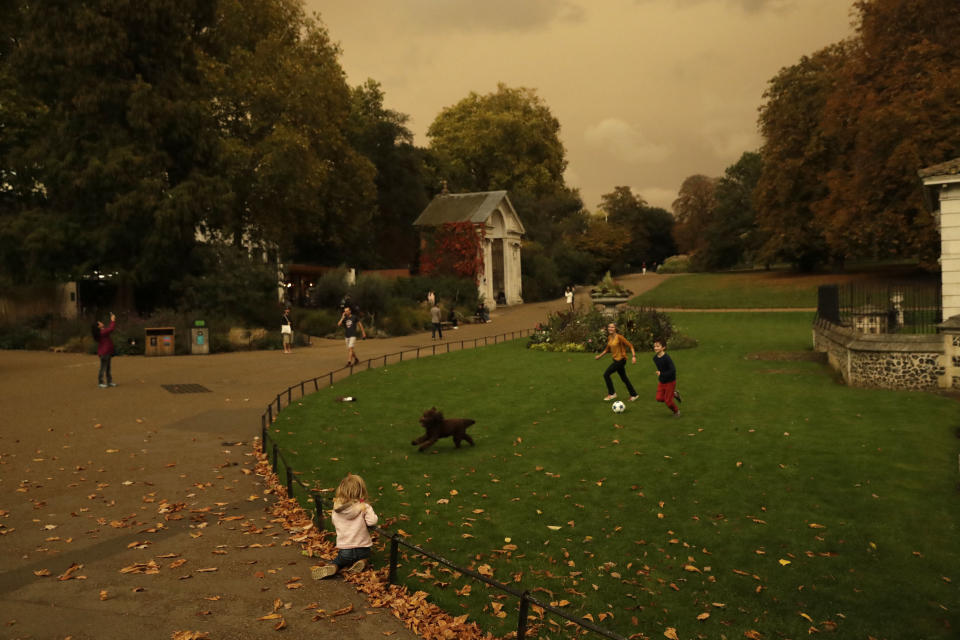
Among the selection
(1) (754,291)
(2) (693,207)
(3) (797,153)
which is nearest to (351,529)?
(1) (754,291)

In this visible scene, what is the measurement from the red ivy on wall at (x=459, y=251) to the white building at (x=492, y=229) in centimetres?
56

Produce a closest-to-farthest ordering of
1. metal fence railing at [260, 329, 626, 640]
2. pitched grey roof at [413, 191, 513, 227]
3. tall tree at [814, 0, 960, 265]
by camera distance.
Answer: metal fence railing at [260, 329, 626, 640]
tall tree at [814, 0, 960, 265]
pitched grey roof at [413, 191, 513, 227]

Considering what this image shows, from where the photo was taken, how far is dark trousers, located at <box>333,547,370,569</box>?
7.70 meters

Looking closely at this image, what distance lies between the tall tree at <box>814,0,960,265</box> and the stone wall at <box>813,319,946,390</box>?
2370cm

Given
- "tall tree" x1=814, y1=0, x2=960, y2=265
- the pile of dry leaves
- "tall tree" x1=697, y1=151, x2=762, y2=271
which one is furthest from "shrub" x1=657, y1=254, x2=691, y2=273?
the pile of dry leaves

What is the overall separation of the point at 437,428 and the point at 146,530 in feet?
16.5

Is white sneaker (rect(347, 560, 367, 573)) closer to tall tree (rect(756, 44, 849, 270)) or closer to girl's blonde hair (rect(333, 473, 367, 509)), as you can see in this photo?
girl's blonde hair (rect(333, 473, 367, 509))

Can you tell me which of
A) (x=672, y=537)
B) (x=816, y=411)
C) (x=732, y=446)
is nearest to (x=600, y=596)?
(x=672, y=537)

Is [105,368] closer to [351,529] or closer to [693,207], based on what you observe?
[351,529]

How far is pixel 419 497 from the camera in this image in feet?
Answer: 33.6

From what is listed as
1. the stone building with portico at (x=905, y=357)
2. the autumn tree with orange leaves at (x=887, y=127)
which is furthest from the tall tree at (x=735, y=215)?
the stone building with portico at (x=905, y=357)

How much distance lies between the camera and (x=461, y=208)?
55.2 m

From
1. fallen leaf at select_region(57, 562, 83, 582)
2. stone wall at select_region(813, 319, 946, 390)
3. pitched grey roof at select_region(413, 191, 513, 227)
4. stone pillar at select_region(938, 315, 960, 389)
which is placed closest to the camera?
fallen leaf at select_region(57, 562, 83, 582)

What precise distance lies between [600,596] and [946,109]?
3843 centimetres
